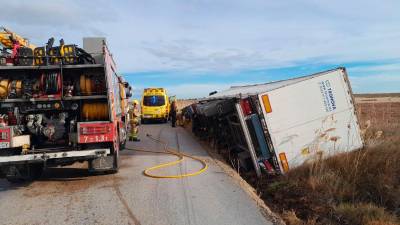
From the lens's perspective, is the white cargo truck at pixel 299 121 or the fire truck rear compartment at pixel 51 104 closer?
the fire truck rear compartment at pixel 51 104

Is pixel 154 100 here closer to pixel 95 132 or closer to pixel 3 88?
pixel 3 88

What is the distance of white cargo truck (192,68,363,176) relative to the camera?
373 inches

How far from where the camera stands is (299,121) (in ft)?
31.7

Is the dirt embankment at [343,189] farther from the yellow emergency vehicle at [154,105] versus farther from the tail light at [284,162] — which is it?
the yellow emergency vehicle at [154,105]

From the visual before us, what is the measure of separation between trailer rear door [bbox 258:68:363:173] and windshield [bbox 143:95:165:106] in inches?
828

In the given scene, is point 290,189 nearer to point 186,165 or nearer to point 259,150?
point 259,150

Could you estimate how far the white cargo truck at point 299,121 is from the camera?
9477 millimetres

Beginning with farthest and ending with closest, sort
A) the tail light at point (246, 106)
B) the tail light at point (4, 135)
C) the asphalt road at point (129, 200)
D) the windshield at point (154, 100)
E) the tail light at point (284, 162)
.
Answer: the windshield at point (154, 100) < the tail light at point (246, 106) < the tail light at point (284, 162) < the tail light at point (4, 135) < the asphalt road at point (129, 200)

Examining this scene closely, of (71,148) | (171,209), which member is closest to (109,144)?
(71,148)

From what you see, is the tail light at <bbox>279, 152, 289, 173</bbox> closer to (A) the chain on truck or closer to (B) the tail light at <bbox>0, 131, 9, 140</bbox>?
(A) the chain on truck

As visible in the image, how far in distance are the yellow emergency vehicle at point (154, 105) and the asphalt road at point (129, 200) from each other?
19682 mm

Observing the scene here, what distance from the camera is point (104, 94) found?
929 centimetres

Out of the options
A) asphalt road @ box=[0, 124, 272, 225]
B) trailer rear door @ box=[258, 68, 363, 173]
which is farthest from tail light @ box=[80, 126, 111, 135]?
trailer rear door @ box=[258, 68, 363, 173]

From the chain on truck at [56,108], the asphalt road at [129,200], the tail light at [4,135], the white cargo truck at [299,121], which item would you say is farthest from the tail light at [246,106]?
the tail light at [4,135]
